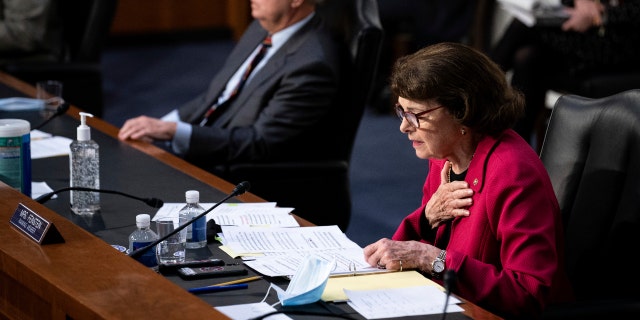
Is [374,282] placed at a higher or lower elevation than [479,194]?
lower

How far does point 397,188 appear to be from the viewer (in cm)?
492

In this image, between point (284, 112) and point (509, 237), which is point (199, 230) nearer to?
point (509, 237)

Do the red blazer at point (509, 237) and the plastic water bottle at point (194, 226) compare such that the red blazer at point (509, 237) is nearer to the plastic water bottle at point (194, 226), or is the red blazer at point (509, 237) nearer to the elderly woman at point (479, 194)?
the elderly woman at point (479, 194)

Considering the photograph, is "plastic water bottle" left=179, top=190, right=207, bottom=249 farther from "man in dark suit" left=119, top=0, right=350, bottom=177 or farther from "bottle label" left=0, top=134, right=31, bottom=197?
"man in dark suit" left=119, top=0, right=350, bottom=177

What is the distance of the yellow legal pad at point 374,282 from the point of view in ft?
6.34

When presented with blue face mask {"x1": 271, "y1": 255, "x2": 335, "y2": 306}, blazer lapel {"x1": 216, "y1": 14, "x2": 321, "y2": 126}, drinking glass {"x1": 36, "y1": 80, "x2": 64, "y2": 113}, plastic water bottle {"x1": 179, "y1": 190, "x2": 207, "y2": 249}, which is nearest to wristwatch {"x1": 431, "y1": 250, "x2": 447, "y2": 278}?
blue face mask {"x1": 271, "y1": 255, "x2": 335, "y2": 306}

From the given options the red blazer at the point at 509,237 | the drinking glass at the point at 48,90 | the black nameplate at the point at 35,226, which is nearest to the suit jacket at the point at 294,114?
the drinking glass at the point at 48,90

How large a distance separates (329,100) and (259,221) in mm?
909

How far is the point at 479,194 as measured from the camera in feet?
7.03

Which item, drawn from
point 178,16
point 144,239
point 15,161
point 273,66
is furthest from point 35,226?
point 178,16

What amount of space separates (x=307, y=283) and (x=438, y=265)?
298 millimetres

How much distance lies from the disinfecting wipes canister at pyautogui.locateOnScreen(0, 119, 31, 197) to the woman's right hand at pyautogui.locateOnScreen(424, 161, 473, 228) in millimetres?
935

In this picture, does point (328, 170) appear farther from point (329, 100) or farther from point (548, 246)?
point (548, 246)

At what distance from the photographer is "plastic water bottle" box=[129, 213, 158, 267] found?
6.72ft
